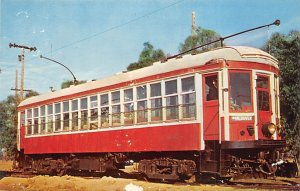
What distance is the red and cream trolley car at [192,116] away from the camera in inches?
460

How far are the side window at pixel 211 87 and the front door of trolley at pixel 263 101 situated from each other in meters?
1.26

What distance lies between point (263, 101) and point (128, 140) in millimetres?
4607

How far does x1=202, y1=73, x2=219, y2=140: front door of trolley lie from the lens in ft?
38.4

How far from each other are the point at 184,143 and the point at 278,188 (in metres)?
2.84

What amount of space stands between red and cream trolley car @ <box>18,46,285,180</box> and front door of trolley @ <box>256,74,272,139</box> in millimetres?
28

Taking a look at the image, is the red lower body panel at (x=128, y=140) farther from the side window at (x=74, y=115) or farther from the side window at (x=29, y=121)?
the side window at (x=29, y=121)

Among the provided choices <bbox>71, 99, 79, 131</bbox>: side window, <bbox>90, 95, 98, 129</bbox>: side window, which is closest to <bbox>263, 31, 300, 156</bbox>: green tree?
<bbox>90, 95, 98, 129</bbox>: side window

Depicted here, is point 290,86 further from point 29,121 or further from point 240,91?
point 29,121

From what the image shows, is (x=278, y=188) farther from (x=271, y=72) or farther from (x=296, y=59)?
(x=296, y=59)

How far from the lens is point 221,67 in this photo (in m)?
11.7

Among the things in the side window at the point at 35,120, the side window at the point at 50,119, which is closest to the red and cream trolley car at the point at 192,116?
the side window at the point at 50,119

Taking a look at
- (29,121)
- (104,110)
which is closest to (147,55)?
(29,121)

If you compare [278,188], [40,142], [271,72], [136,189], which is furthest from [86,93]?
[278,188]

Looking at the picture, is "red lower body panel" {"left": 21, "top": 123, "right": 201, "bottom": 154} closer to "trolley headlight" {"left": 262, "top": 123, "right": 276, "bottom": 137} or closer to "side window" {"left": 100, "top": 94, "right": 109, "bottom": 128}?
"side window" {"left": 100, "top": 94, "right": 109, "bottom": 128}
